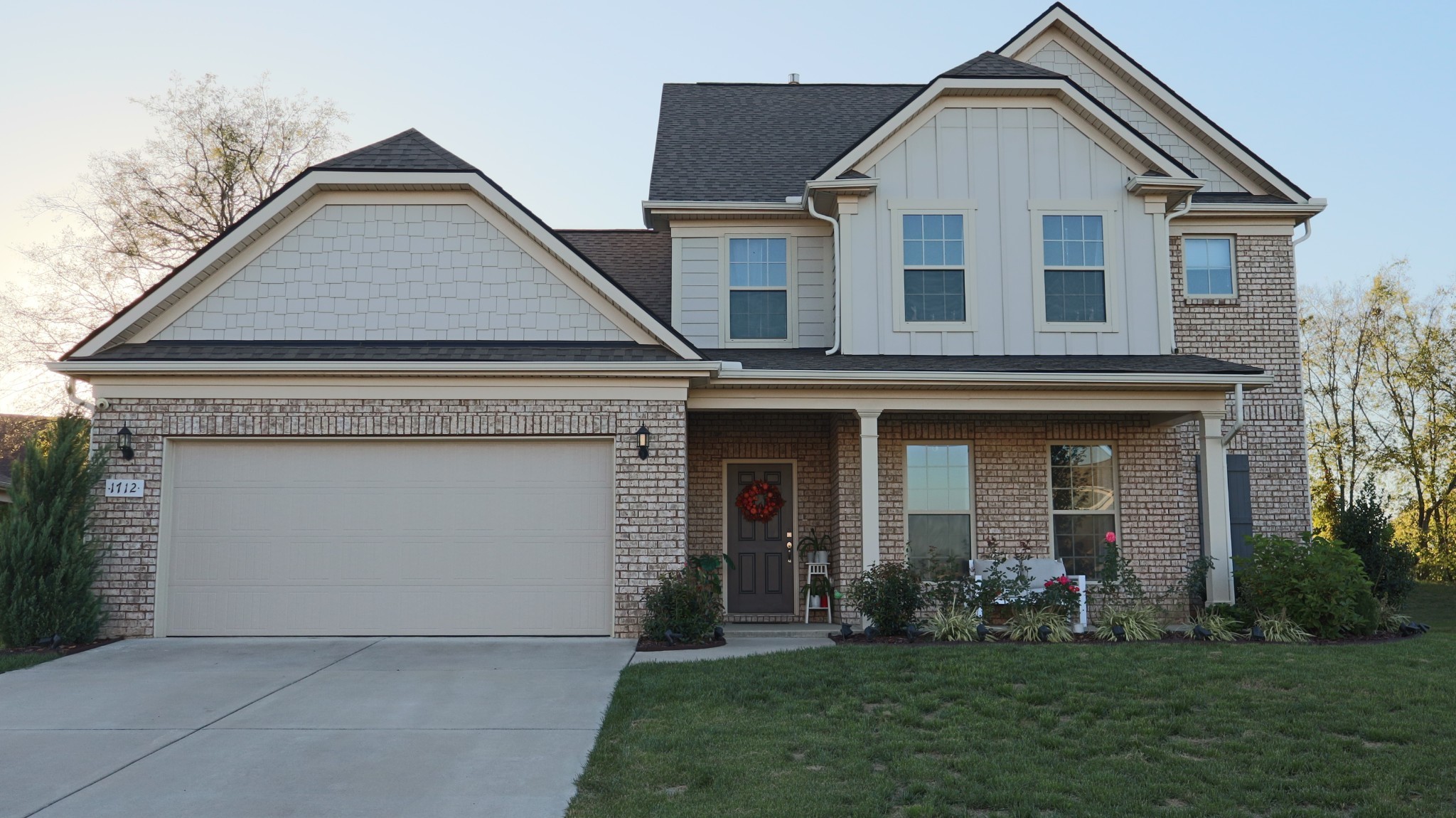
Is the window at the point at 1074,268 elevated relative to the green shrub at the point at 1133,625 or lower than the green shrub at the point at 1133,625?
elevated

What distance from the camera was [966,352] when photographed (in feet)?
42.1

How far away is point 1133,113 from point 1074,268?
10.6 feet

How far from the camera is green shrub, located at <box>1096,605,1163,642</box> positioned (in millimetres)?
10711

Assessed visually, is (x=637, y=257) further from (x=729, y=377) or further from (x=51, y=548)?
(x=51, y=548)

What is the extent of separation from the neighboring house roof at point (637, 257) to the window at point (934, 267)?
10.2 ft

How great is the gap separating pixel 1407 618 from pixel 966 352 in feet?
17.4

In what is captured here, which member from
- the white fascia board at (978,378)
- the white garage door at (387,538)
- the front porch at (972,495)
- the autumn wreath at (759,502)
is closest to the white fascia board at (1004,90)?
the white fascia board at (978,378)

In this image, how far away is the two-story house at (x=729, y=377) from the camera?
11.2m

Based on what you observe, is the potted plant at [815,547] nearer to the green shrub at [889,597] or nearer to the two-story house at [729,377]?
the two-story house at [729,377]

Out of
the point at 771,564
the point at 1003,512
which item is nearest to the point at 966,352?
the point at 1003,512

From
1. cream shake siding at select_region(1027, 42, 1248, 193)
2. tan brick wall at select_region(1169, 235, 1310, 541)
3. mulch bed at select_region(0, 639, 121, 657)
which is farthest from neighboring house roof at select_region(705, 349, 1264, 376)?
mulch bed at select_region(0, 639, 121, 657)

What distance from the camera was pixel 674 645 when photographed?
34.7 feet

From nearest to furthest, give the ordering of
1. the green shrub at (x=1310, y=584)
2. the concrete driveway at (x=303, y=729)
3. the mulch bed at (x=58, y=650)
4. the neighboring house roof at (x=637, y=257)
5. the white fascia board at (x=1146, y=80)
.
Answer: the concrete driveway at (x=303, y=729), the mulch bed at (x=58, y=650), the green shrub at (x=1310, y=584), the white fascia board at (x=1146, y=80), the neighboring house roof at (x=637, y=257)

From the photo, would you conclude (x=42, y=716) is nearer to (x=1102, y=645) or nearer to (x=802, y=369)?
(x=802, y=369)
